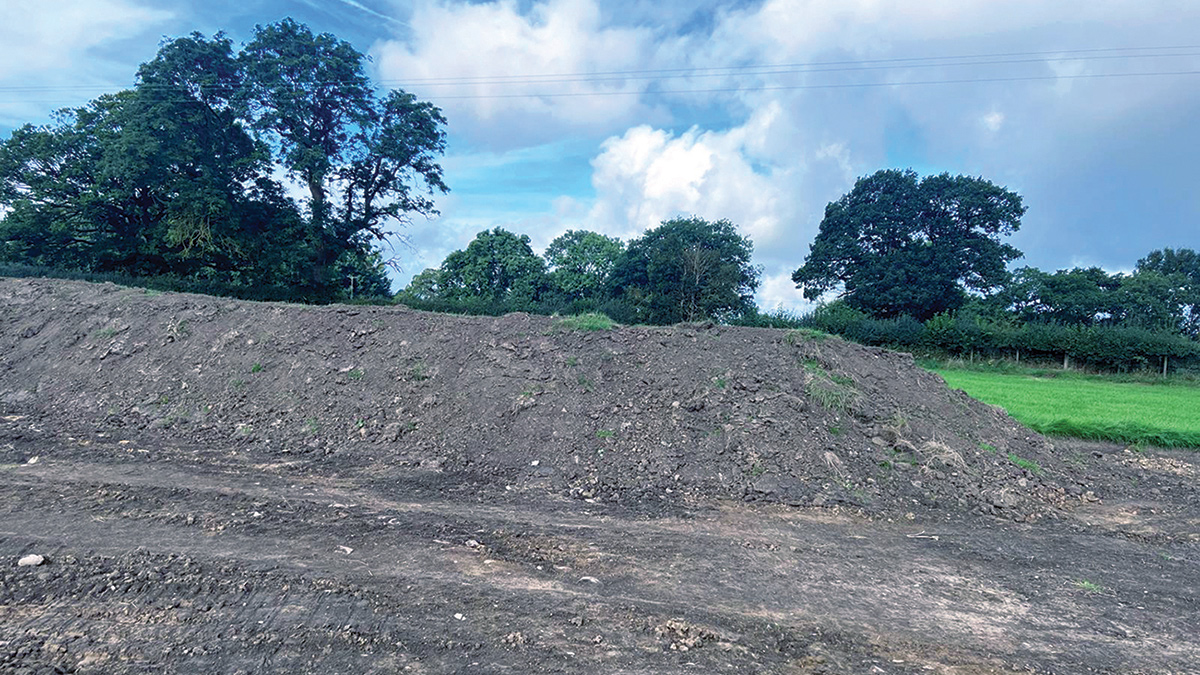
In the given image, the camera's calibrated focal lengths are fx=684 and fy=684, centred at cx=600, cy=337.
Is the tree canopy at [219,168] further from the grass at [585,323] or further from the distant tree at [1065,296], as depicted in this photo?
the distant tree at [1065,296]

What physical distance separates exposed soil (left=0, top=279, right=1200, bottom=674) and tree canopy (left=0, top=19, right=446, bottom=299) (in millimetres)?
15185

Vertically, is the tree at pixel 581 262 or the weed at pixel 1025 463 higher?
the tree at pixel 581 262

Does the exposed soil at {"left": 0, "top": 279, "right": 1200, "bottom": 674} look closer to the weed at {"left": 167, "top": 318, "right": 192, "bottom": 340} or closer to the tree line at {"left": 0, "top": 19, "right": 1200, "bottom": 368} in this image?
the weed at {"left": 167, "top": 318, "right": 192, "bottom": 340}

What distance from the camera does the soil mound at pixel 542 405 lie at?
7.96m

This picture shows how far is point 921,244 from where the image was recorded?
44.8m

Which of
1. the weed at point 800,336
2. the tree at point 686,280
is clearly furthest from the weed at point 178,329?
the tree at point 686,280

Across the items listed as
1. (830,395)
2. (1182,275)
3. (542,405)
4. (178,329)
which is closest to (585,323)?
(542,405)

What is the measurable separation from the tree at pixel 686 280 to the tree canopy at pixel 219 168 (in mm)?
12991

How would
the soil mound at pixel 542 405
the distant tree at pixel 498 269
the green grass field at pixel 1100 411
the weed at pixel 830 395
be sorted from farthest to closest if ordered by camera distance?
the distant tree at pixel 498 269
the green grass field at pixel 1100 411
the weed at pixel 830 395
the soil mound at pixel 542 405

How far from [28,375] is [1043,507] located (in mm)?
15020

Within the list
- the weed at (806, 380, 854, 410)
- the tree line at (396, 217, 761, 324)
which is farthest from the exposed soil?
the tree line at (396, 217, 761, 324)

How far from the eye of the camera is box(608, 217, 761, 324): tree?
36.9m

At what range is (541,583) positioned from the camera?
483 centimetres

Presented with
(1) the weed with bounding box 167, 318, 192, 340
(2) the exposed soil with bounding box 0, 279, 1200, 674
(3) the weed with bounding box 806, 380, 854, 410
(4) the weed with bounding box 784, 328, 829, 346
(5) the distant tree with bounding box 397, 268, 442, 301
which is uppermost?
(5) the distant tree with bounding box 397, 268, 442, 301
